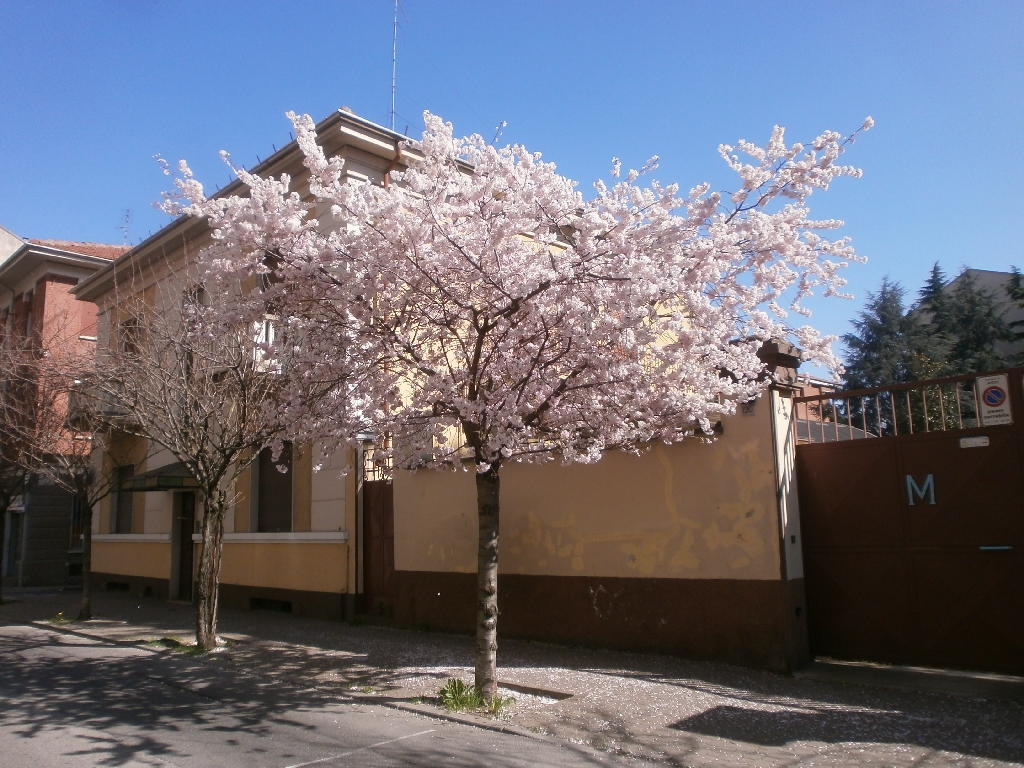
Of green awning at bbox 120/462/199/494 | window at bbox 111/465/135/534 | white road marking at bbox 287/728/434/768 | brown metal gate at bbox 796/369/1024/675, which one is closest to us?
white road marking at bbox 287/728/434/768

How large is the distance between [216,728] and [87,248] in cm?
2418

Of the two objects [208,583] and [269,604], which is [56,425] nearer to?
[269,604]

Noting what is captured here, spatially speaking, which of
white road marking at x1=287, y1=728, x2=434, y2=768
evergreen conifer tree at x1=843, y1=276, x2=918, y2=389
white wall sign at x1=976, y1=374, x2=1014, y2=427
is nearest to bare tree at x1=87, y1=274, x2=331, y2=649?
white road marking at x1=287, y1=728, x2=434, y2=768

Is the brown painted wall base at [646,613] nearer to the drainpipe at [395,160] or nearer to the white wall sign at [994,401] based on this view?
the white wall sign at [994,401]

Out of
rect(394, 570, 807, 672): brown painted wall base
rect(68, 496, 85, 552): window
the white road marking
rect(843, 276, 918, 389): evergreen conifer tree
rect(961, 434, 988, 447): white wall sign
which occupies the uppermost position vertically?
rect(843, 276, 918, 389): evergreen conifer tree

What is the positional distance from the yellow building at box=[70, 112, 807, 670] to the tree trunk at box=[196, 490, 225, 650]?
1.61 meters

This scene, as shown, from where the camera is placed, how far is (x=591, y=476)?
394 inches

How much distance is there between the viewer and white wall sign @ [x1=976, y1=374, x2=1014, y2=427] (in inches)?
304

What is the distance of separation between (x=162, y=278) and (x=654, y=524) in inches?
500

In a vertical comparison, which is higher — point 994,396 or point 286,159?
point 286,159

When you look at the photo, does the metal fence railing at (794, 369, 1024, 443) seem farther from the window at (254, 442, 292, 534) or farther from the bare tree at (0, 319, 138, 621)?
the bare tree at (0, 319, 138, 621)

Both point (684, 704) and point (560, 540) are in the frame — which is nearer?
point (684, 704)

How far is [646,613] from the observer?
9289 mm

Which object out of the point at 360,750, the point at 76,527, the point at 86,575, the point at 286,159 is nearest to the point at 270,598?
the point at 86,575
